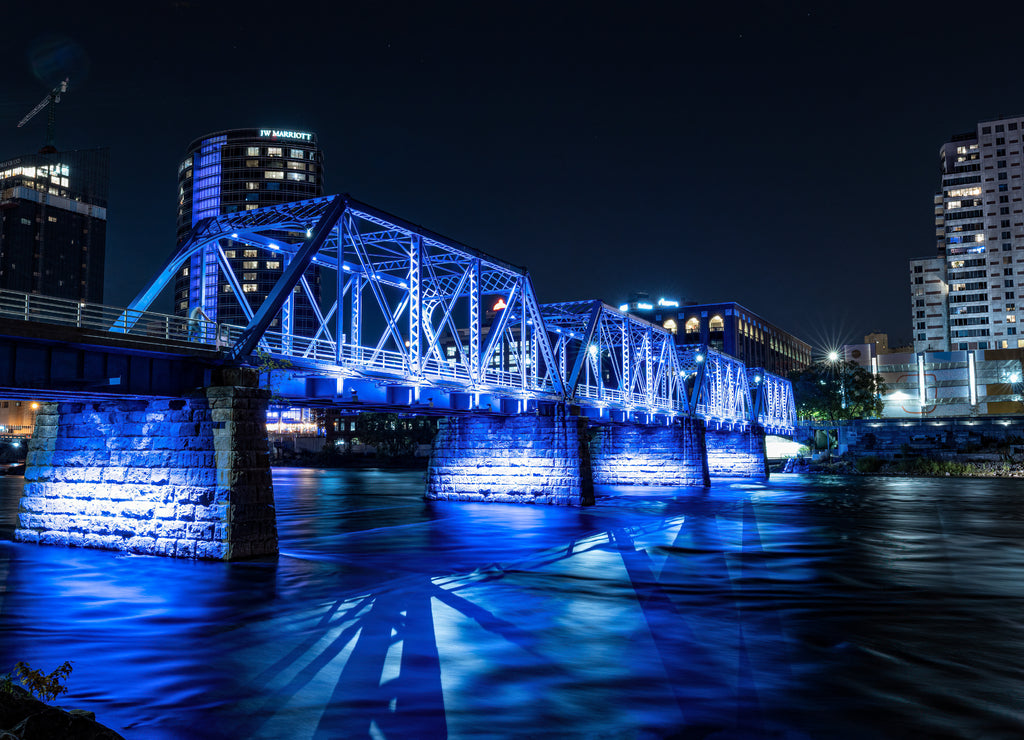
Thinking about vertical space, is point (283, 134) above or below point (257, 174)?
above

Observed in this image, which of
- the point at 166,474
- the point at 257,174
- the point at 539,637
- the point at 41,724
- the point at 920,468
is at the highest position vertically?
the point at 257,174

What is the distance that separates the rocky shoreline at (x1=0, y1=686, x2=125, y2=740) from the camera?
6.08 meters

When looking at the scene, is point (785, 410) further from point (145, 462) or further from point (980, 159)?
point (145, 462)

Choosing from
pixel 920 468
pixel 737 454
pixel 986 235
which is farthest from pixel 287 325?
pixel 986 235

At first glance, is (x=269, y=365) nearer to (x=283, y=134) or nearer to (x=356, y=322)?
(x=356, y=322)

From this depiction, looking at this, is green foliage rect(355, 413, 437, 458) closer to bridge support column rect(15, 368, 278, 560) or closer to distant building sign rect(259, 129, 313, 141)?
distant building sign rect(259, 129, 313, 141)

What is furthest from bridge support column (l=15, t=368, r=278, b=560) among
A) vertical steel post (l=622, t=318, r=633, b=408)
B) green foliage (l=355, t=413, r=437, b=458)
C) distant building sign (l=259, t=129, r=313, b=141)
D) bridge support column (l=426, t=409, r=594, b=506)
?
distant building sign (l=259, t=129, r=313, b=141)

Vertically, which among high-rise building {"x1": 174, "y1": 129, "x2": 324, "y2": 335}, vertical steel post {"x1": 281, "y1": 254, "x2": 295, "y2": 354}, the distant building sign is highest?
the distant building sign

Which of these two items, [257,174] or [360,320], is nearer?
[360,320]

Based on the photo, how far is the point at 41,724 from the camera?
242 inches

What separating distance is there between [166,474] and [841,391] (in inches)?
5595

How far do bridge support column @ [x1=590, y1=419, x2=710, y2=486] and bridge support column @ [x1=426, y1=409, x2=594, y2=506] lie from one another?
80.3 ft

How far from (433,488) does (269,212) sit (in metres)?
26.9

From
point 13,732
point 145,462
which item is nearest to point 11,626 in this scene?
point 145,462
